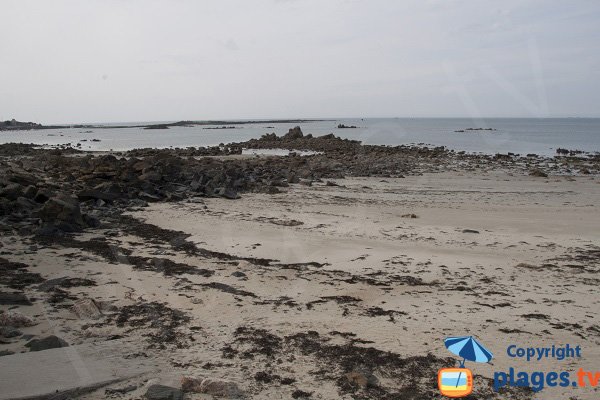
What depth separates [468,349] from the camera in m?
4.79

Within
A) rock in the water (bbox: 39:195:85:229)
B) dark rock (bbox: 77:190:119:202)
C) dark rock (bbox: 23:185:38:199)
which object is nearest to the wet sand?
rock in the water (bbox: 39:195:85:229)

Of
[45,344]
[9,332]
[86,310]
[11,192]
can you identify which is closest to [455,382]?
[45,344]

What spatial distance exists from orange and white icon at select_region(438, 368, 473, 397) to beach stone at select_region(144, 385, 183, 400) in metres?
2.51

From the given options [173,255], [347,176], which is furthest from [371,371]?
[347,176]

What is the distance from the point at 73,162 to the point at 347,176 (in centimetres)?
1497

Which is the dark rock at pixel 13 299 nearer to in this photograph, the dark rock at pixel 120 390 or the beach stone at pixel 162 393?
the dark rock at pixel 120 390

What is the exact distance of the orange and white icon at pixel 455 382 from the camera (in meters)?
4.05

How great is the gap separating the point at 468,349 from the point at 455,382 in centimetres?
73

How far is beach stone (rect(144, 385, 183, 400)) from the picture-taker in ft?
12.8

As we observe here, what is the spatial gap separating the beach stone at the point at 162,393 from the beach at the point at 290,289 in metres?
0.03

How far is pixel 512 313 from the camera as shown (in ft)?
19.4

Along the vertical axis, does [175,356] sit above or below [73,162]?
below

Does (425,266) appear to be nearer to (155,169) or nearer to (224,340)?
(224,340)

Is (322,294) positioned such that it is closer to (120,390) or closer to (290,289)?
(290,289)
